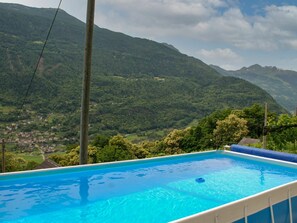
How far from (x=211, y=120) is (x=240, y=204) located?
87.2 ft

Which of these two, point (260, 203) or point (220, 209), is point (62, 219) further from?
point (260, 203)

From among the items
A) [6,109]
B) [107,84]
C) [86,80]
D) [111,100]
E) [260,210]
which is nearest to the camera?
[260,210]

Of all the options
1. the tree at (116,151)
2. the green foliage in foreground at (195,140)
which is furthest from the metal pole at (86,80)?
the tree at (116,151)

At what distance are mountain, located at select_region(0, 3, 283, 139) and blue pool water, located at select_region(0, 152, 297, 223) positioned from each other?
48.5 meters

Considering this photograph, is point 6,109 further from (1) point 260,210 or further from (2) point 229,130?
(1) point 260,210

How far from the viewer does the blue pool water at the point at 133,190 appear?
3364 mm

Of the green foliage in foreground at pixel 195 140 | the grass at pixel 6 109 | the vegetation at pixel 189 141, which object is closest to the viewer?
the vegetation at pixel 189 141

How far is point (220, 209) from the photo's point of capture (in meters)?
2.71

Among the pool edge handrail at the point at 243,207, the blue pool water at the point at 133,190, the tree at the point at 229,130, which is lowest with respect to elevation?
the tree at the point at 229,130

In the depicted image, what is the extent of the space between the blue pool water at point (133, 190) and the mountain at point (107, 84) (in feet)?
159

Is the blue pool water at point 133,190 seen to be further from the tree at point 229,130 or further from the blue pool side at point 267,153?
the tree at point 229,130

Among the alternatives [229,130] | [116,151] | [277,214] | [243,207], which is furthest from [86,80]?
[229,130]

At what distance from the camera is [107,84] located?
84125mm

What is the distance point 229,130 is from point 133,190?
21.5 m
